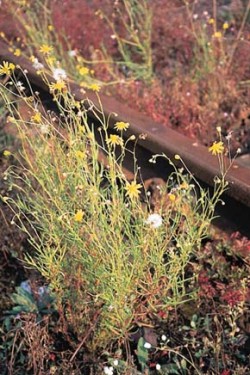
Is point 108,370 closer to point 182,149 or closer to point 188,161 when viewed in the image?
point 188,161

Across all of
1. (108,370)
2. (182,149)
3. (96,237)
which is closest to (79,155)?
(96,237)

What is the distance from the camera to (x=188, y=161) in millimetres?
4484

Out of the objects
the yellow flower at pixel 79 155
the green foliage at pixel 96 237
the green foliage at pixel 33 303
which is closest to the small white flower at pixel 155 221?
the green foliage at pixel 96 237

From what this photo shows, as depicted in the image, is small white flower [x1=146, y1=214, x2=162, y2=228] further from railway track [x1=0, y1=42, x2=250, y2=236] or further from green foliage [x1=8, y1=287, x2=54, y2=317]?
green foliage [x1=8, y1=287, x2=54, y2=317]

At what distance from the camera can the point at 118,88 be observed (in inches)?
257

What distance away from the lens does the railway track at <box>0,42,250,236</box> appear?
4.14m

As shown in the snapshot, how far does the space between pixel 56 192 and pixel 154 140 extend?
5.73ft

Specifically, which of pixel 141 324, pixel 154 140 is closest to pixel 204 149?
pixel 154 140

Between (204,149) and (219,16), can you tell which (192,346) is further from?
(219,16)

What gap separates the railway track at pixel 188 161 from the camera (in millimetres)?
4145

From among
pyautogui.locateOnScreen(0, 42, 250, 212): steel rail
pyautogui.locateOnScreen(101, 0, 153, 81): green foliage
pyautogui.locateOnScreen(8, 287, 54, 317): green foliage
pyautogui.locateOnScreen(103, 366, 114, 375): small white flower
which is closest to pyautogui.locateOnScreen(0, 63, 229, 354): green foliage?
pyautogui.locateOnScreen(103, 366, 114, 375): small white flower

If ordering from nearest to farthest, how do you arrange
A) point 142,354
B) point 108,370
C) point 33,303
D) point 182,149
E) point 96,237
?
1. point 96,237
2. point 108,370
3. point 142,354
4. point 33,303
5. point 182,149

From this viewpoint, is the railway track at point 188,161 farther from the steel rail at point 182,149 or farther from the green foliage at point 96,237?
the green foliage at point 96,237

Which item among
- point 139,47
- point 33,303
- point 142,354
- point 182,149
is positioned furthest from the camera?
point 139,47
